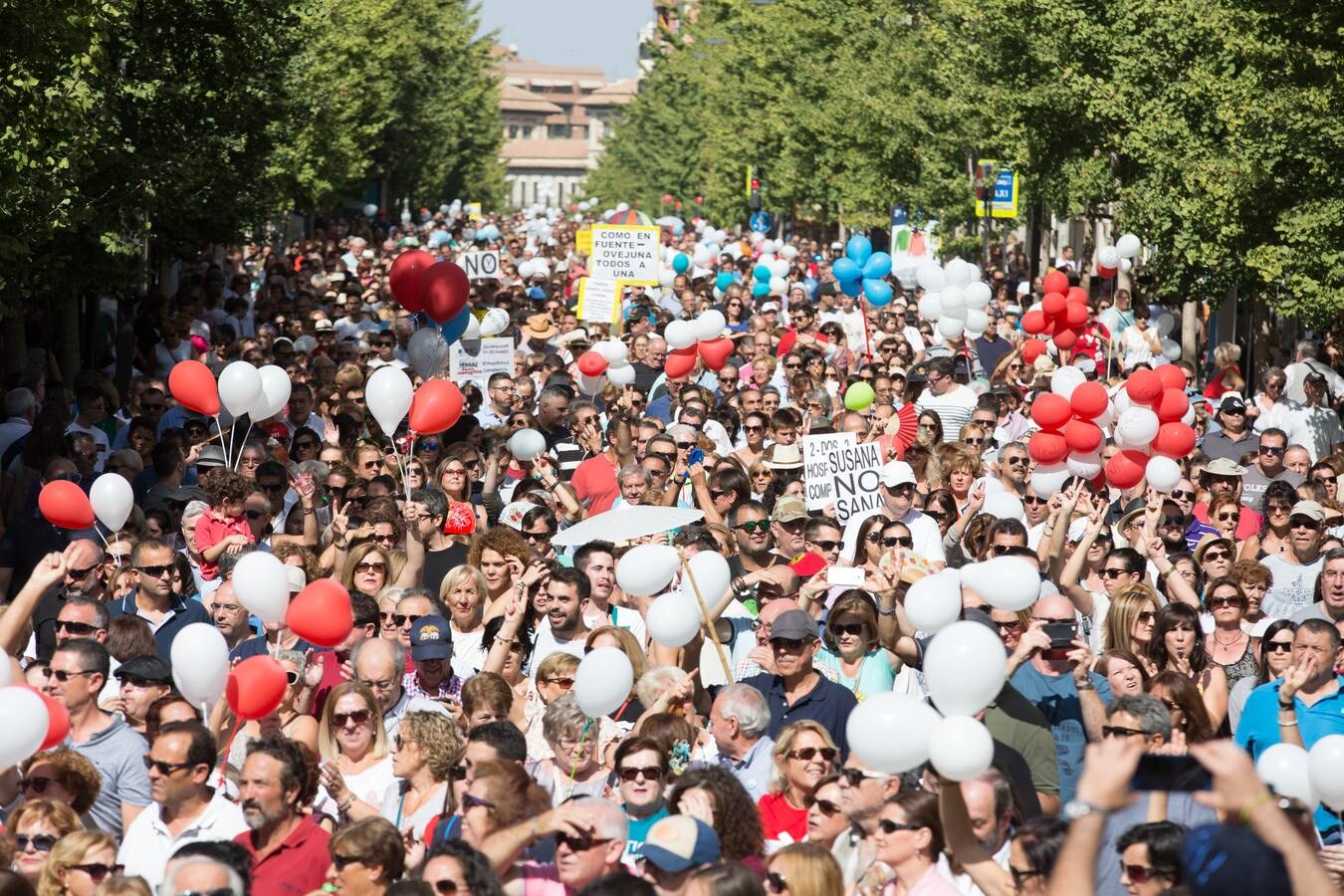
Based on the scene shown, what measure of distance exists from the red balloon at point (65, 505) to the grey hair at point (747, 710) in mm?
4012

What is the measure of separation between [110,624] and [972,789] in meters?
3.92

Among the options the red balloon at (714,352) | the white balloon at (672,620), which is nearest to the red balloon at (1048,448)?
the white balloon at (672,620)

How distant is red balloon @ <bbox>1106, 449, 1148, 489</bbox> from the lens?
12484 mm

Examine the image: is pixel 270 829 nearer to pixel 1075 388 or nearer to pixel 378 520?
pixel 378 520

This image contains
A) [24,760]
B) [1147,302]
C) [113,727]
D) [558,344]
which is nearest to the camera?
[24,760]

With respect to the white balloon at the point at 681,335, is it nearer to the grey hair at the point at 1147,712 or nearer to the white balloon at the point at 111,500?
the white balloon at the point at 111,500

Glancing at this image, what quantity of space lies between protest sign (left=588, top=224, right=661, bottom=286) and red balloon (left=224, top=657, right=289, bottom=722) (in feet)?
55.2

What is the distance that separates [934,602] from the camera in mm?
8477

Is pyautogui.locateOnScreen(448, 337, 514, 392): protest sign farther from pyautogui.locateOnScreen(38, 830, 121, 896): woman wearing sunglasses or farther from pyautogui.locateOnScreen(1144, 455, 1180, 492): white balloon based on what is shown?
pyautogui.locateOnScreen(38, 830, 121, 896): woman wearing sunglasses

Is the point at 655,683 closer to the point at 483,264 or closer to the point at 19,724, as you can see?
the point at 19,724

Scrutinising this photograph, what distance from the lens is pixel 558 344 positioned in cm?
2261

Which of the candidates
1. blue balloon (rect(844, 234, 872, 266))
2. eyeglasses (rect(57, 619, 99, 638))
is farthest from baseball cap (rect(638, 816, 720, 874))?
blue balloon (rect(844, 234, 872, 266))

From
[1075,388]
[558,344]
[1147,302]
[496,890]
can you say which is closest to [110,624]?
[496,890]

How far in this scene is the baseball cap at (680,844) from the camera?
20.1ft
